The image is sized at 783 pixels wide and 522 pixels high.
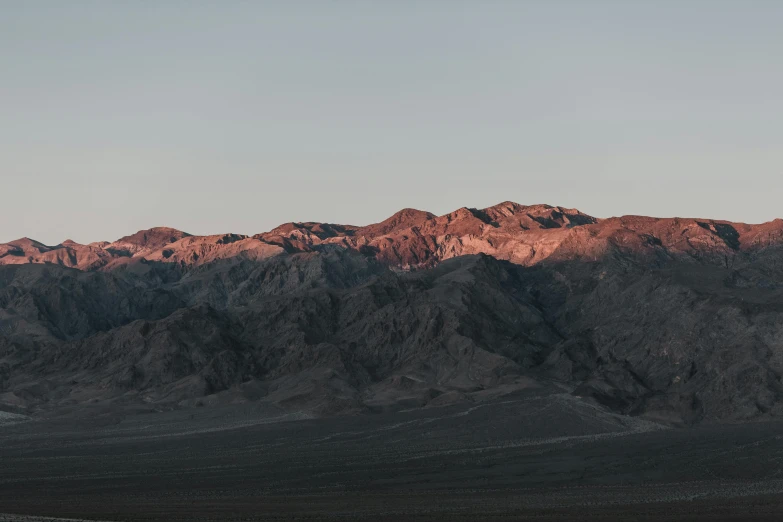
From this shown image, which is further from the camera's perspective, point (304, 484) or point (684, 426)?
point (684, 426)

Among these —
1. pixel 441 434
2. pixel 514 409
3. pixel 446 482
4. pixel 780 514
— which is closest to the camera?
pixel 780 514

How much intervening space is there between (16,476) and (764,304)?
374ft

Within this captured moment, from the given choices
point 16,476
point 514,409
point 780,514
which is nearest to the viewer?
point 780,514

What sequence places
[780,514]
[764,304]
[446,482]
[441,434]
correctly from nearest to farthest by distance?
1. [780,514]
2. [446,482]
3. [441,434]
4. [764,304]

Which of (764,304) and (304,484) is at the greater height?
(764,304)

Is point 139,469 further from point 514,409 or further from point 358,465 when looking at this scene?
point 514,409

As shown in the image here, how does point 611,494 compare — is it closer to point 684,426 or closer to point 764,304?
point 684,426

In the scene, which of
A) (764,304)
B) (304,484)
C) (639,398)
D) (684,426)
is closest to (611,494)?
(304,484)

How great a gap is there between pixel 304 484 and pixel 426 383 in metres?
85.2

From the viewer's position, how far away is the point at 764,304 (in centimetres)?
18975

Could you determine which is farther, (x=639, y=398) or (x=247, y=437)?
(x=639, y=398)

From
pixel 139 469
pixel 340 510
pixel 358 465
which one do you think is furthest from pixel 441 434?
pixel 340 510

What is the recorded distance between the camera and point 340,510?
9125 centimetres

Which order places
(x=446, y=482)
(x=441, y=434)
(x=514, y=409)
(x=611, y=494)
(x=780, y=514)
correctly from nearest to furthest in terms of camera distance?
(x=780, y=514)
(x=611, y=494)
(x=446, y=482)
(x=441, y=434)
(x=514, y=409)
